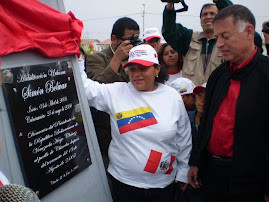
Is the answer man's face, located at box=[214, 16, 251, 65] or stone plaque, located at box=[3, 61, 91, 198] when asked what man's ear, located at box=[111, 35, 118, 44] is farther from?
man's face, located at box=[214, 16, 251, 65]

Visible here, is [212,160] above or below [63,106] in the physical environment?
below

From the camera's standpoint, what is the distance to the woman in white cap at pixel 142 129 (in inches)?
68.8

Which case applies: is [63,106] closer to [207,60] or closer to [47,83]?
[47,83]

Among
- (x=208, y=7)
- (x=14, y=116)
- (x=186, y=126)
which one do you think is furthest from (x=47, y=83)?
(x=208, y=7)

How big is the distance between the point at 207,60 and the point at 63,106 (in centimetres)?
204

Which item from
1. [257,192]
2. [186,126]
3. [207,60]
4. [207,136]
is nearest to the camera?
[257,192]

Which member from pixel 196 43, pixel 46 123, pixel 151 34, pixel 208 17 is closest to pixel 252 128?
pixel 46 123

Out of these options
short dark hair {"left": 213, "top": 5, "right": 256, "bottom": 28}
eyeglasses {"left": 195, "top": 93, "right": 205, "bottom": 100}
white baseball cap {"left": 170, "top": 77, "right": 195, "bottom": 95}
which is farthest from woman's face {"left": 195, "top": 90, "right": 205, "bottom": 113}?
short dark hair {"left": 213, "top": 5, "right": 256, "bottom": 28}

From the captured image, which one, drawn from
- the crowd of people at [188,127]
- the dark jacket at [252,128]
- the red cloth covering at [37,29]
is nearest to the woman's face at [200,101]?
the crowd of people at [188,127]

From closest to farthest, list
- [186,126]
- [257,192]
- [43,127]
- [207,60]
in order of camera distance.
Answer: [43,127] < [257,192] < [186,126] < [207,60]

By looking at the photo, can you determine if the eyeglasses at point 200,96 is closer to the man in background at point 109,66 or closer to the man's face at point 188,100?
the man's face at point 188,100

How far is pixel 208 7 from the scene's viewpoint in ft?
9.84

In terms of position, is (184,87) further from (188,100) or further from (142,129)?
(142,129)

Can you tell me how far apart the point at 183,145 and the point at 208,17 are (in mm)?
1793
